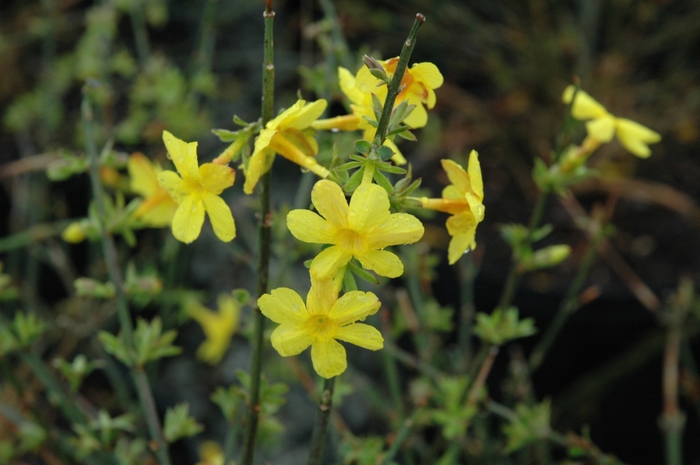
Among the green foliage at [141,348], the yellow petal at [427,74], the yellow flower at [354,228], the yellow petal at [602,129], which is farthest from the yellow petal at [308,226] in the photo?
the yellow petal at [602,129]

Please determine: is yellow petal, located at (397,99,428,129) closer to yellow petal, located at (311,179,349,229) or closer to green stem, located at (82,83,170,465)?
yellow petal, located at (311,179,349,229)

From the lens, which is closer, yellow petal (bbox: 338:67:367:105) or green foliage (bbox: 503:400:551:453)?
yellow petal (bbox: 338:67:367:105)

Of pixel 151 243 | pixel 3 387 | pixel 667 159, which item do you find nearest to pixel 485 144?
pixel 667 159

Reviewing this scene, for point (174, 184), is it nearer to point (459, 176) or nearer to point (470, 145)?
point (459, 176)

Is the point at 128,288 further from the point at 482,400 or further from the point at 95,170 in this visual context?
the point at 482,400

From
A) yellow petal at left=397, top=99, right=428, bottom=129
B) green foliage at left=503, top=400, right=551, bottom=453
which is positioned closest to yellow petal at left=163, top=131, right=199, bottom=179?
yellow petal at left=397, top=99, right=428, bottom=129

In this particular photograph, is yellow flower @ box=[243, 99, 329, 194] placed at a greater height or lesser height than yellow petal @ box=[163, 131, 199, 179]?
greater
